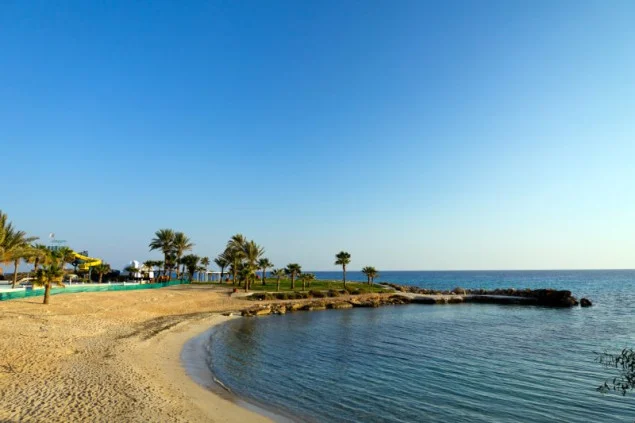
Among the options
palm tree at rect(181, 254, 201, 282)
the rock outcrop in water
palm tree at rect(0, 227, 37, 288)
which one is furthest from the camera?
palm tree at rect(181, 254, 201, 282)

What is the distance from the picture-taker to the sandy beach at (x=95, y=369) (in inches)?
626

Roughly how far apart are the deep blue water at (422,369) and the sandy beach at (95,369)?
11.3 ft

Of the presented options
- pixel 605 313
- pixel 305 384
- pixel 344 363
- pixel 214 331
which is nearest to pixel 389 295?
pixel 605 313

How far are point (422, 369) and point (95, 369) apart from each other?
855 inches

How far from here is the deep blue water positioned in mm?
19016

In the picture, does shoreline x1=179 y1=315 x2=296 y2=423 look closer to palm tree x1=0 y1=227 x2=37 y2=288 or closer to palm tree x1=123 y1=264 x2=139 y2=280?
palm tree x1=0 y1=227 x2=37 y2=288

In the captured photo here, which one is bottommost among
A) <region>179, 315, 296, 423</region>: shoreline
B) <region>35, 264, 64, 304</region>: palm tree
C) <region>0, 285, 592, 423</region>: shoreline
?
<region>179, 315, 296, 423</region>: shoreline

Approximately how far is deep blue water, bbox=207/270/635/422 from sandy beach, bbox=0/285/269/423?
344cm

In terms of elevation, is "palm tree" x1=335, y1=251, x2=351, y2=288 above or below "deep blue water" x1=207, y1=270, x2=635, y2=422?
above

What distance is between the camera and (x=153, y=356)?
26984 millimetres

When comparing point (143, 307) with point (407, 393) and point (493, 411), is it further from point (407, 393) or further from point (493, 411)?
point (493, 411)

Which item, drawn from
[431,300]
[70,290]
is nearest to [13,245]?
[70,290]

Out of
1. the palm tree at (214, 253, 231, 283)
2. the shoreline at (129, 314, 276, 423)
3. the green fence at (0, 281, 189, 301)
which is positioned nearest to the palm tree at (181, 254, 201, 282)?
the palm tree at (214, 253, 231, 283)

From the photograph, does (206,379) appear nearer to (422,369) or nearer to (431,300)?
(422,369)
